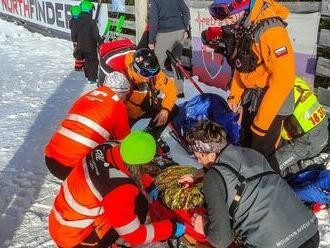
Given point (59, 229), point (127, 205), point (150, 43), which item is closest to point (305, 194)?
point (127, 205)

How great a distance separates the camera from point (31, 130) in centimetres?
643

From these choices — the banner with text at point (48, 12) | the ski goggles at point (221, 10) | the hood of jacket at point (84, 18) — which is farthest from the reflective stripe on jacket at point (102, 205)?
the banner with text at point (48, 12)

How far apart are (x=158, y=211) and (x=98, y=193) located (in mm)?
735

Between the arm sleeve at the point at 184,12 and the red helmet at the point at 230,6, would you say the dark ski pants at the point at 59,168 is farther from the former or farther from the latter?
the arm sleeve at the point at 184,12

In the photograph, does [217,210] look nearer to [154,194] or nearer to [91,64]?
[154,194]

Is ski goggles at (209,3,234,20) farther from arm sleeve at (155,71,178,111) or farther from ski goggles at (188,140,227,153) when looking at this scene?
arm sleeve at (155,71,178,111)

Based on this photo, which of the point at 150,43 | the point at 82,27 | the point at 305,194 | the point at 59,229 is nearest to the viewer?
the point at 59,229

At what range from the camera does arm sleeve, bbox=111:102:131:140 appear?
3768 millimetres

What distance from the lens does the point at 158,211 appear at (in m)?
3.35

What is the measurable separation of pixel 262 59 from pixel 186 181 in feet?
3.51

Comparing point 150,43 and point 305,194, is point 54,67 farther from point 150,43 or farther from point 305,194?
point 305,194

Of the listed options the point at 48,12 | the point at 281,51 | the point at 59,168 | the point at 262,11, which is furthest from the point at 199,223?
the point at 48,12

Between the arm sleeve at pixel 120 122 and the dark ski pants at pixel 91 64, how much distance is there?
545 cm

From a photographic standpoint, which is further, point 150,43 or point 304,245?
point 150,43
